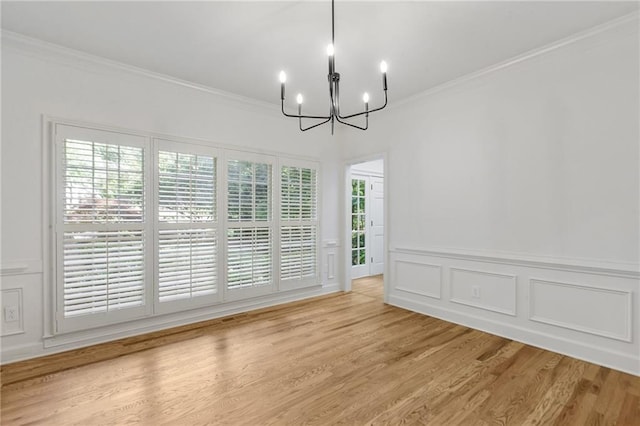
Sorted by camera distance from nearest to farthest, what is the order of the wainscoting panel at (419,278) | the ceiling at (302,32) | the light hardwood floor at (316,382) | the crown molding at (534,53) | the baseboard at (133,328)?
the light hardwood floor at (316,382), the ceiling at (302,32), the crown molding at (534,53), the baseboard at (133,328), the wainscoting panel at (419,278)

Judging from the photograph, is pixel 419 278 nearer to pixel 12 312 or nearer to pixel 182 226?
pixel 182 226

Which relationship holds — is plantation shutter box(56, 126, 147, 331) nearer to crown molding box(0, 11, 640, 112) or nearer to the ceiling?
crown molding box(0, 11, 640, 112)

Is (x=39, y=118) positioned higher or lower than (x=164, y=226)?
higher

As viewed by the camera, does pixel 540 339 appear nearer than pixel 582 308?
No

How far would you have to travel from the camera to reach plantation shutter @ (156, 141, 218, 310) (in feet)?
11.8

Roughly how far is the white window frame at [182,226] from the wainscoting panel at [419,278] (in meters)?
2.39

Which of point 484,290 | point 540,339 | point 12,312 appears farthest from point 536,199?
point 12,312

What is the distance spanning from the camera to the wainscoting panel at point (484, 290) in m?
3.35

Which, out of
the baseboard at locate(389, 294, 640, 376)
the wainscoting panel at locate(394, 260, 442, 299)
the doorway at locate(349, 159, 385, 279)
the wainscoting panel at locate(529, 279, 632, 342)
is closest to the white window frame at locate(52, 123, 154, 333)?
the wainscoting panel at locate(394, 260, 442, 299)

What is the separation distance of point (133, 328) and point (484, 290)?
3.82 meters

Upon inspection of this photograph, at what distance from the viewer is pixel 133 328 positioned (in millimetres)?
3426

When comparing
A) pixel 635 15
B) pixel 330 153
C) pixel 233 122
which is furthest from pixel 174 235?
pixel 635 15

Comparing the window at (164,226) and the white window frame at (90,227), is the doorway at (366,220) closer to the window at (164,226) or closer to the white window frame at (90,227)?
the window at (164,226)

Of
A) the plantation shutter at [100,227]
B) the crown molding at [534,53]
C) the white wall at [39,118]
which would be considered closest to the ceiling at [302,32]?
the crown molding at [534,53]
